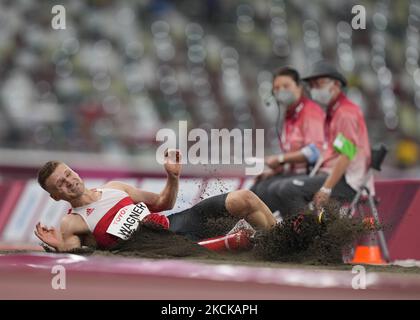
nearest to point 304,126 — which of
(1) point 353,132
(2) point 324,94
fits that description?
(2) point 324,94

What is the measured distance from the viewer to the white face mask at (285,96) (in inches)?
364

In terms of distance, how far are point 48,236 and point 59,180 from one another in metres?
0.38

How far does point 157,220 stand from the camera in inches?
266

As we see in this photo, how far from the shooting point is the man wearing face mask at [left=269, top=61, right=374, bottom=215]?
8.52 meters

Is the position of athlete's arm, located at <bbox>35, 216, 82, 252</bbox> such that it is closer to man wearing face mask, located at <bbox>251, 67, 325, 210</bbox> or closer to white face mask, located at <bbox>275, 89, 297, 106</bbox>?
man wearing face mask, located at <bbox>251, 67, 325, 210</bbox>

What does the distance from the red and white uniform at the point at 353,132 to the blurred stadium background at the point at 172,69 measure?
5228 mm

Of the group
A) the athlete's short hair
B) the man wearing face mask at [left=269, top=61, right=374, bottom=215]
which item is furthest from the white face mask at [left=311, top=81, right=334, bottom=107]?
the athlete's short hair

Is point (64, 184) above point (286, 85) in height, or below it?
below

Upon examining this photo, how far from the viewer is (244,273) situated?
5570 millimetres

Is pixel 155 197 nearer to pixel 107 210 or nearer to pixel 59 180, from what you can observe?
pixel 107 210
